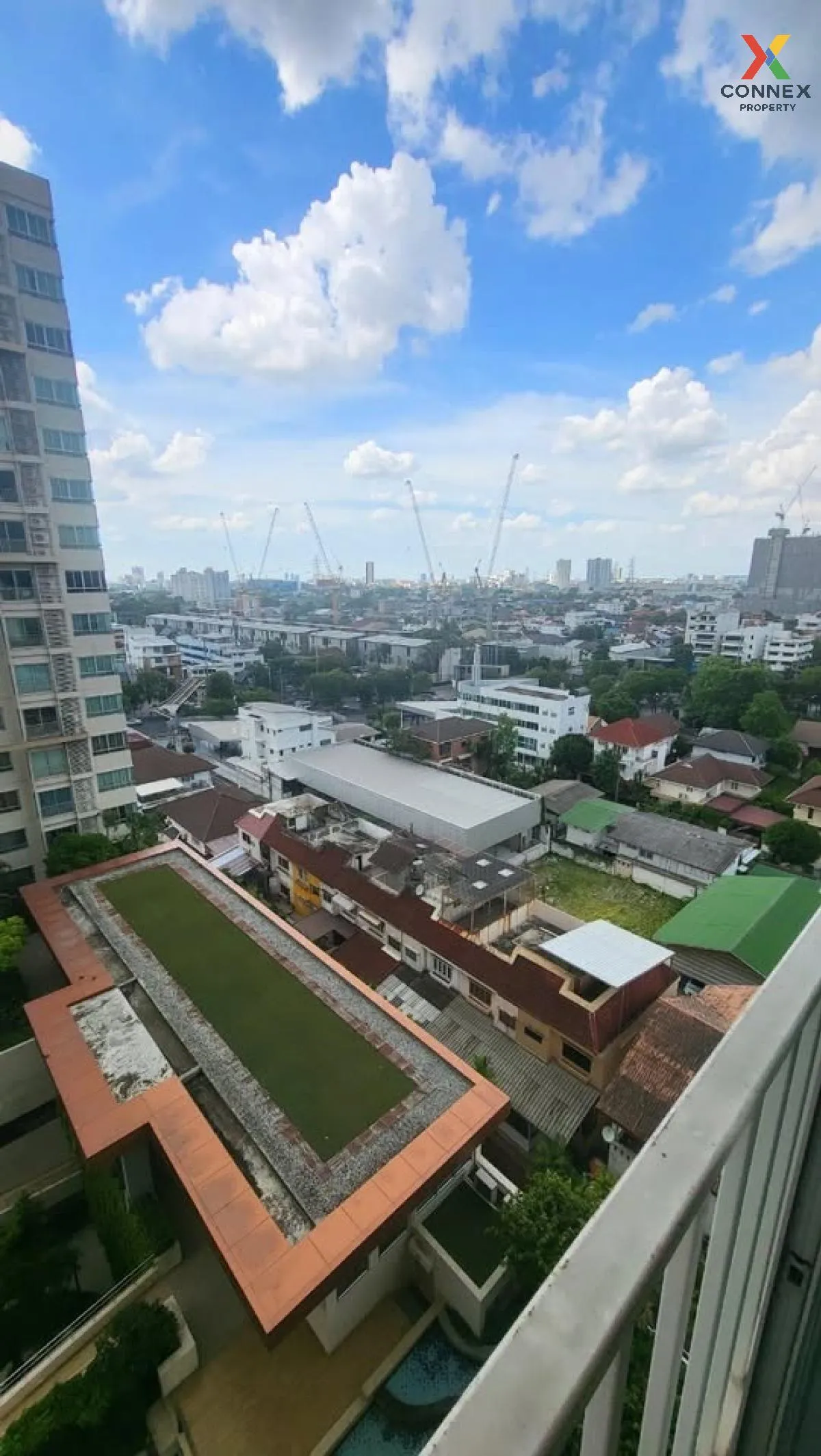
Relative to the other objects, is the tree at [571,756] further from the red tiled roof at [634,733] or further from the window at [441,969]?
the window at [441,969]

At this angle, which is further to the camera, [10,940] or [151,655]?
[151,655]

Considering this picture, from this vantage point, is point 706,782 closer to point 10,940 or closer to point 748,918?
point 748,918

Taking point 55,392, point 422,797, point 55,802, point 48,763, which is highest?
point 55,392

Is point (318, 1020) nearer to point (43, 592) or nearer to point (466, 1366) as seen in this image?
point (466, 1366)

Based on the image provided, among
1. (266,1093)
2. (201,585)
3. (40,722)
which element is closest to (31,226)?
(40,722)

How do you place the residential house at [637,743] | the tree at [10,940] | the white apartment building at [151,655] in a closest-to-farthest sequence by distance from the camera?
the tree at [10,940] → the residential house at [637,743] → the white apartment building at [151,655]

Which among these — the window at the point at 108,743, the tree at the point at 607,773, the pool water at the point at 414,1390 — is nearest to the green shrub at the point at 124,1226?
the pool water at the point at 414,1390

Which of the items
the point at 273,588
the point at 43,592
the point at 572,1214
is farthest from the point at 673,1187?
the point at 273,588
